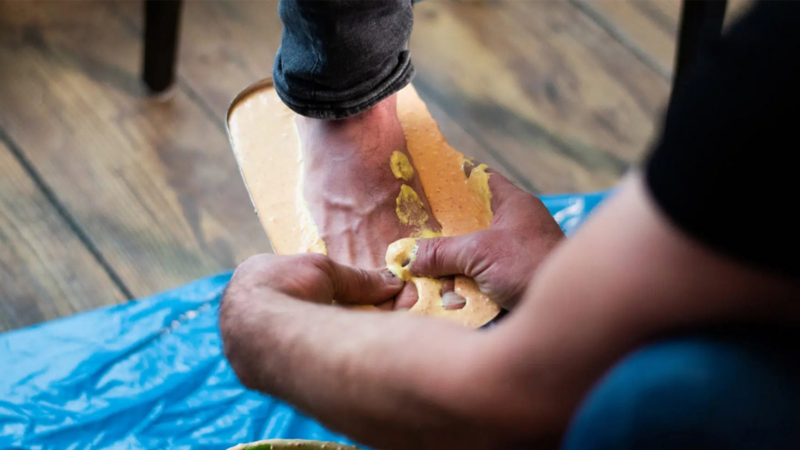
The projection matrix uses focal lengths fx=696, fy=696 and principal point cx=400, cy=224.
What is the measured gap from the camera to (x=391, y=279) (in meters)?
0.82

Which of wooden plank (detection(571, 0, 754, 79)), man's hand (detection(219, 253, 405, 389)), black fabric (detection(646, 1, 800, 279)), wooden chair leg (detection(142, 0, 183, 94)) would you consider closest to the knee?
black fabric (detection(646, 1, 800, 279))

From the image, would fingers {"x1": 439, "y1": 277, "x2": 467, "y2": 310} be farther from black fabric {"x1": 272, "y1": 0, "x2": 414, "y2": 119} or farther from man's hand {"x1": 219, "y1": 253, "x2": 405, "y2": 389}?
black fabric {"x1": 272, "y1": 0, "x2": 414, "y2": 119}

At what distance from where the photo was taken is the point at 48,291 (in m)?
1.09

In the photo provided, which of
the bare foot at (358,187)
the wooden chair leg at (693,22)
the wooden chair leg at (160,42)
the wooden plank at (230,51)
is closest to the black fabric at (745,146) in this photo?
the bare foot at (358,187)

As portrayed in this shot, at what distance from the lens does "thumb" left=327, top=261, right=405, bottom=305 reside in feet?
2.40

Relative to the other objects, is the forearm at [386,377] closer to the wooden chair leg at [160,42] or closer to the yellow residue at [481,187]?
the yellow residue at [481,187]

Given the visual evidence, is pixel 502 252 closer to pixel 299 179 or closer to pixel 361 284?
pixel 361 284

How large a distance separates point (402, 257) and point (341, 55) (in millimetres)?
249

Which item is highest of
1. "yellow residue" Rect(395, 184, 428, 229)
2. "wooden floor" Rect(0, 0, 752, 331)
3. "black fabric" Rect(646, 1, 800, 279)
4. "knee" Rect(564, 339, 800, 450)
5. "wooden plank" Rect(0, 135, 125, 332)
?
"black fabric" Rect(646, 1, 800, 279)

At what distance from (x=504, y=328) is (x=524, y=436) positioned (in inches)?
2.6

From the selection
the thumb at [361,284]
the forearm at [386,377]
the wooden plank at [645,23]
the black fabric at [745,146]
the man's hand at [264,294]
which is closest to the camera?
the black fabric at [745,146]

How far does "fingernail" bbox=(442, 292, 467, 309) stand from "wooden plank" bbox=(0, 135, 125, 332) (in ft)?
1.86

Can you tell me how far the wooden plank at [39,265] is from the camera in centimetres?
107

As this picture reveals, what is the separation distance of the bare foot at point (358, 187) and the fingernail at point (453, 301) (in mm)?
96
